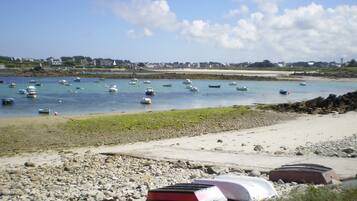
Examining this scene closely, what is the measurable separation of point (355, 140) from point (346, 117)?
1509cm

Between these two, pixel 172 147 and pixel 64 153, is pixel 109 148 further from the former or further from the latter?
pixel 172 147

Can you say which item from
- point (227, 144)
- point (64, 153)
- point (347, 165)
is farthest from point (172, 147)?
point (347, 165)

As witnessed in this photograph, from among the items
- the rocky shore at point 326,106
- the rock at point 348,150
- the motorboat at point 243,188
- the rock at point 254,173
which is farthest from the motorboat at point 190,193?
the rocky shore at point 326,106

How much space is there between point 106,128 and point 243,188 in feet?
67.8

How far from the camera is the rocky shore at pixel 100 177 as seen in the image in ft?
41.4

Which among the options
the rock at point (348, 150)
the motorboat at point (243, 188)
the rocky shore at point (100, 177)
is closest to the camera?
the motorboat at point (243, 188)

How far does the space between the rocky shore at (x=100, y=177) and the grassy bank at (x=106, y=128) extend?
21.3 feet

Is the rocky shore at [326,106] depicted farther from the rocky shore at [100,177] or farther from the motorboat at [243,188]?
the motorboat at [243,188]

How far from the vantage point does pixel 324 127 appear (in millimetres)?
30078

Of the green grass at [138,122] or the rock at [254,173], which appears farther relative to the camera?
the green grass at [138,122]

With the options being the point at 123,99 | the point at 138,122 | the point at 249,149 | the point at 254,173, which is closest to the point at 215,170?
the point at 254,173

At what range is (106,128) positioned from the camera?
29500 millimetres

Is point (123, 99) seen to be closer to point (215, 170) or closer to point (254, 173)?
point (215, 170)

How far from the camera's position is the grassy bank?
25.7 meters
